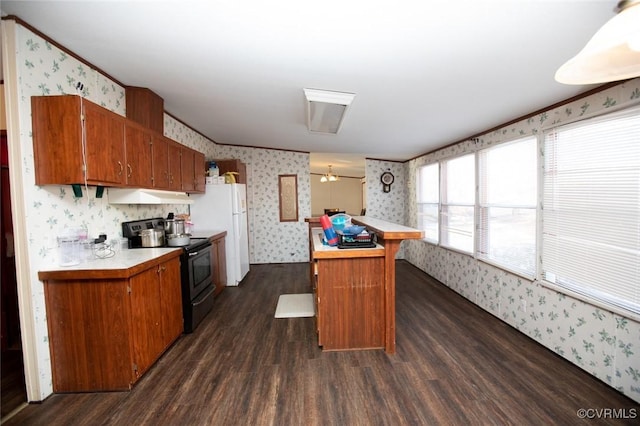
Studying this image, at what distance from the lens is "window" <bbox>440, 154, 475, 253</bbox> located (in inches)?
146

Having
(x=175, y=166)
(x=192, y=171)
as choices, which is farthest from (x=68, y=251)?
(x=192, y=171)

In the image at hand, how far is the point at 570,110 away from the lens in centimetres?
226

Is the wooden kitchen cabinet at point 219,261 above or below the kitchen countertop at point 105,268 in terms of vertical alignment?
below

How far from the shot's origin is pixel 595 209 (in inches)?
81.1

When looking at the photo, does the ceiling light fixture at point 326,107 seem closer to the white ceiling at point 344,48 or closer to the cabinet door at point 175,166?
the white ceiling at point 344,48

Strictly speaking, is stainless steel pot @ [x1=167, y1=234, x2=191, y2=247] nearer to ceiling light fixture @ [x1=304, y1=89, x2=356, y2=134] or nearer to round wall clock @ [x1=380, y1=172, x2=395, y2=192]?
ceiling light fixture @ [x1=304, y1=89, x2=356, y2=134]

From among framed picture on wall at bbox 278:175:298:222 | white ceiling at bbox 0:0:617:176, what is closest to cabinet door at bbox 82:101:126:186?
white ceiling at bbox 0:0:617:176

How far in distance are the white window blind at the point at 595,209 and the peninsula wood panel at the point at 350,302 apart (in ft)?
5.08

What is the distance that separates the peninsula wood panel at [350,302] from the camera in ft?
7.99

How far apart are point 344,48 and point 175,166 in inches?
94.0

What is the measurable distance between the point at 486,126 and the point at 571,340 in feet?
7.46

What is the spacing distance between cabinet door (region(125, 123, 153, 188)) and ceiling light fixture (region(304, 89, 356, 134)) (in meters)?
1.55

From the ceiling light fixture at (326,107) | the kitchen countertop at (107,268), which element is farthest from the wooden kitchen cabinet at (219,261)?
the ceiling light fixture at (326,107)

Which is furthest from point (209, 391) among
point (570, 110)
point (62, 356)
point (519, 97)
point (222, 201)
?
point (570, 110)
